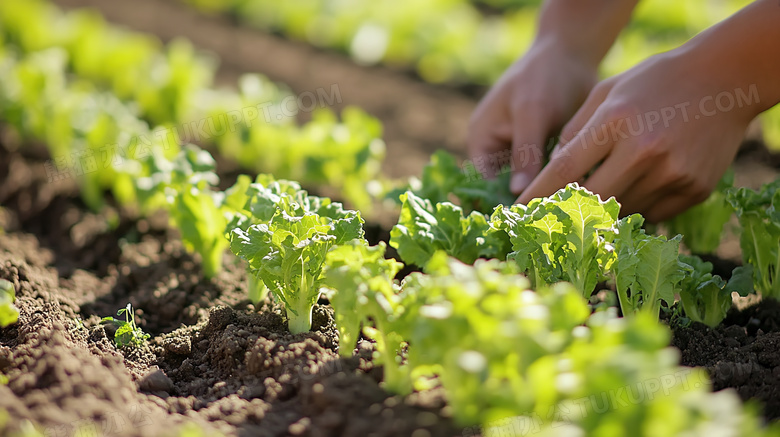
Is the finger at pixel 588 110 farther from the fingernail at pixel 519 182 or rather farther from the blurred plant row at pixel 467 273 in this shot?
the blurred plant row at pixel 467 273

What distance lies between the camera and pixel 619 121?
243cm

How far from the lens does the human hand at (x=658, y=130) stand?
2.43 metres

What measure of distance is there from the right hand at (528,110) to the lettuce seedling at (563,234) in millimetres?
601

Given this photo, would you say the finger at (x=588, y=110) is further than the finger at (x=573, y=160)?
Yes

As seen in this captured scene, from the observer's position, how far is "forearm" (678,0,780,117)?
93.3 inches

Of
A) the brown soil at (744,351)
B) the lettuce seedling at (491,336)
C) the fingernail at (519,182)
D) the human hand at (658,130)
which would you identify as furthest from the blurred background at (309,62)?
the lettuce seedling at (491,336)

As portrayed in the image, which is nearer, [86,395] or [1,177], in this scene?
[86,395]

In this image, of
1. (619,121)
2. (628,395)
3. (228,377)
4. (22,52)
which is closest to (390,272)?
(228,377)

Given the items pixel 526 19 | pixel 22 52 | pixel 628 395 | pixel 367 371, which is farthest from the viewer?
pixel 526 19

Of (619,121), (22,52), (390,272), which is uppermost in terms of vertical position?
(22,52)

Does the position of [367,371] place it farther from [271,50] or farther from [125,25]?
[125,25]

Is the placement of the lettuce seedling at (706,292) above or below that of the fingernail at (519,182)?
below

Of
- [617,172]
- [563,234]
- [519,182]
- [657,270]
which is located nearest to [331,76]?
[519,182]

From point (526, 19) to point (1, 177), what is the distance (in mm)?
5063
